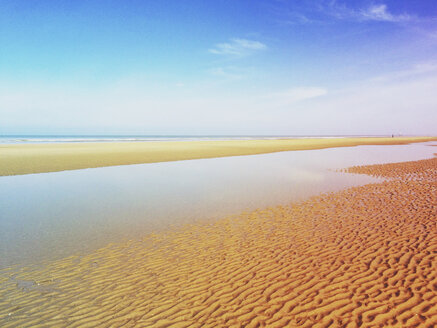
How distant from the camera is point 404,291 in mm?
5863

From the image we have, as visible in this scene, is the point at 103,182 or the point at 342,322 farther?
the point at 103,182

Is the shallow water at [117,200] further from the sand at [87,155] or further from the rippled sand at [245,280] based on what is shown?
the sand at [87,155]

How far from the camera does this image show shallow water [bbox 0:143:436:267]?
923 cm

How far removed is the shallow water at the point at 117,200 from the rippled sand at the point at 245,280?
1.31m

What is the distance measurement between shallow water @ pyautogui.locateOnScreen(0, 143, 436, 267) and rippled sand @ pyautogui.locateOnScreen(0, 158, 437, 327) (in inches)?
51.6

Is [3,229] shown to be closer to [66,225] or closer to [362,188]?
[66,225]

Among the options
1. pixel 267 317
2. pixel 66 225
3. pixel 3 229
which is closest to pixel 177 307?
pixel 267 317

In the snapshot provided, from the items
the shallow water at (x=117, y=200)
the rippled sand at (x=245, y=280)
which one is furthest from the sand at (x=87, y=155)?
the rippled sand at (x=245, y=280)

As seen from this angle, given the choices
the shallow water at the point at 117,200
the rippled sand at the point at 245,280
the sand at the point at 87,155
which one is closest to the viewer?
the rippled sand at the point at 245,280

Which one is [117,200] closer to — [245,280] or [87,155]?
[245,280]

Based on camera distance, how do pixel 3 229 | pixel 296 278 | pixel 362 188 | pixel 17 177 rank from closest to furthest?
pixel 296 278
pixel 3 229
pixel 362 188
pixel 17 177

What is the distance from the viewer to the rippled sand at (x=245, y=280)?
5262 millimetres

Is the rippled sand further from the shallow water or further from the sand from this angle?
the sand

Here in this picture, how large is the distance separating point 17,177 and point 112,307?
21.0 meters
